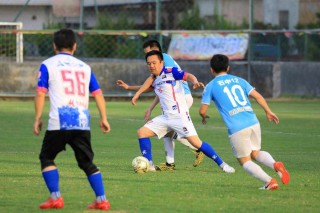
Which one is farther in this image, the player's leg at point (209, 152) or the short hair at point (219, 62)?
the player's leg at point (209, 152)

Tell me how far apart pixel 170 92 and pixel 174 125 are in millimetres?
441

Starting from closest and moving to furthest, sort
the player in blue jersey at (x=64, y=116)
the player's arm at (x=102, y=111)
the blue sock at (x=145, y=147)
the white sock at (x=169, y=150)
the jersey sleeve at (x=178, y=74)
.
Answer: the player in blue jersey at (x=64, y=116), the player's arm at (x=102, y=111), the jersey sleeve at (x=178, y=74), the blue sock at (x=145, y=147), the white sock at (x=169, y=150)

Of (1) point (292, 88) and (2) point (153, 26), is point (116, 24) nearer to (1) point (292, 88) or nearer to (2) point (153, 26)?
(2) point (153, 26)

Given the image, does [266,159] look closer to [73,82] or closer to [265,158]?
[265,158]

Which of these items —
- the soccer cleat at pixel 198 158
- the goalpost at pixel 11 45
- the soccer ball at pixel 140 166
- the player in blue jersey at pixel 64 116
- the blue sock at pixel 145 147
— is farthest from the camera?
the goalpost at pixel 11 45

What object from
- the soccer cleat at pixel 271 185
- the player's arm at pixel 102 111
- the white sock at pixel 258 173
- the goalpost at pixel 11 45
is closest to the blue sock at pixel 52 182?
the player's arm at pixel 102 111

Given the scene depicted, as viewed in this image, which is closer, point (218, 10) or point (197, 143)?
point (197, 143)

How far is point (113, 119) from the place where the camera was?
23.5 metres

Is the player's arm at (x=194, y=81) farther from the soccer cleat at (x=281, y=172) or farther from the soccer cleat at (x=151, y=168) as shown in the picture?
the soccer cleat at (x=281, y=172)

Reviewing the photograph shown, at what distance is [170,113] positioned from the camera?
13734 millimetres

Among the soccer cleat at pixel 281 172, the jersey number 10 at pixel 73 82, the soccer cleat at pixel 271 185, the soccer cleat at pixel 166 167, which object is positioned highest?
the jersey number 10 at pixel 73 82

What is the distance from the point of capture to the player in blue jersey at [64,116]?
9898 mm

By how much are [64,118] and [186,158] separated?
622 cm

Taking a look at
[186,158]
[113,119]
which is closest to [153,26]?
[113,119]
